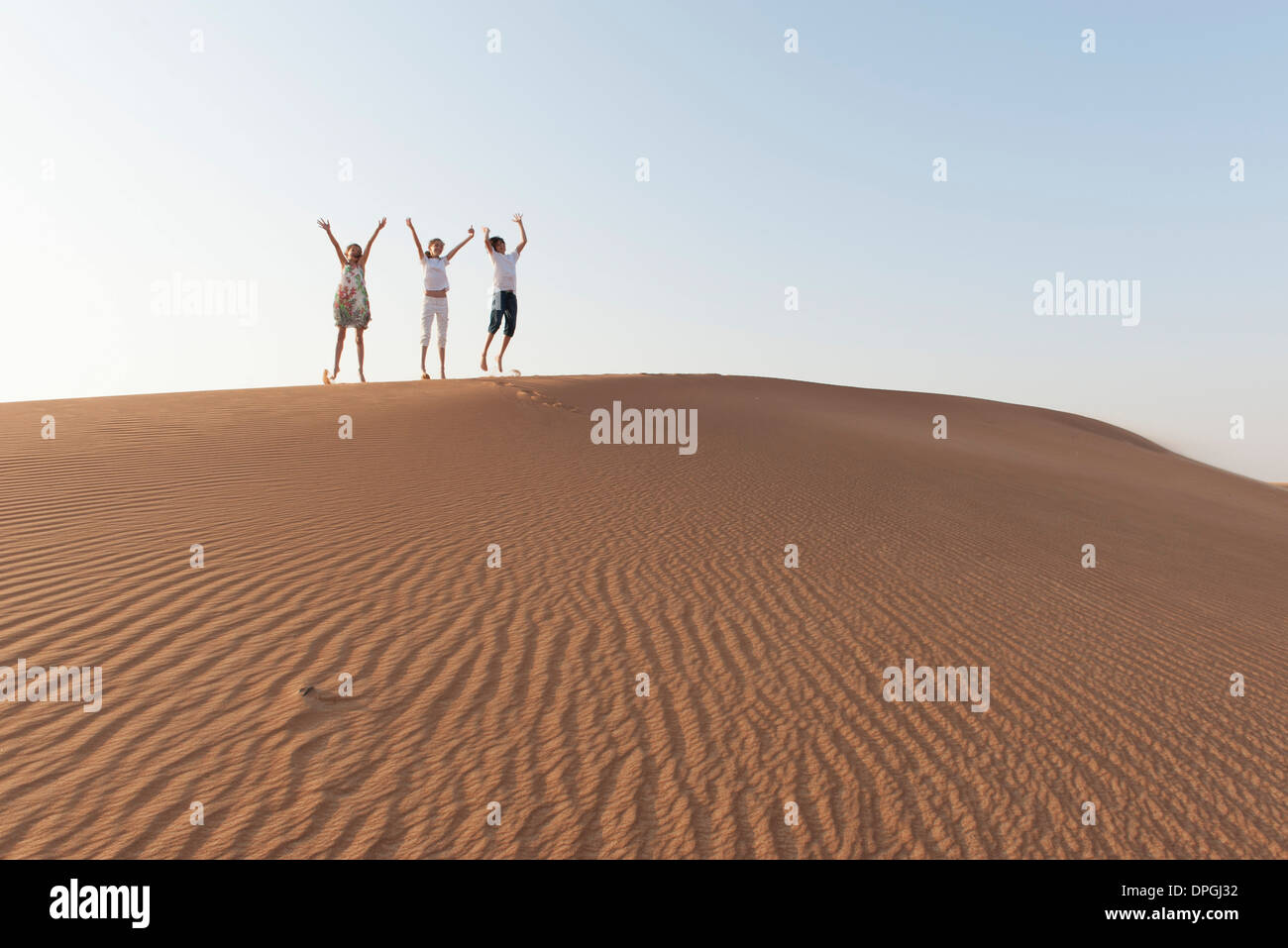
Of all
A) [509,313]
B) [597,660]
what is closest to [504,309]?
[509,313]

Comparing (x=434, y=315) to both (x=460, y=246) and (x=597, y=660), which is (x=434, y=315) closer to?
(x=460, y=246)

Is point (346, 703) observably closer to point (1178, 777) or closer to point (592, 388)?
point (1178, 777)

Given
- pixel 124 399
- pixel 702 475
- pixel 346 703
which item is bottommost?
pixel 346 703

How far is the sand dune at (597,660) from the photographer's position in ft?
11.7

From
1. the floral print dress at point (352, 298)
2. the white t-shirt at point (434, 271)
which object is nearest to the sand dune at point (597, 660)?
the floral print dress at point (352, 298)

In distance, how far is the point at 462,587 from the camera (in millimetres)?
6156

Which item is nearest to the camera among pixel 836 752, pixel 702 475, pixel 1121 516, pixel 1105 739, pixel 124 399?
pixel 836 752

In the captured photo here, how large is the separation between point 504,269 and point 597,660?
1020cm

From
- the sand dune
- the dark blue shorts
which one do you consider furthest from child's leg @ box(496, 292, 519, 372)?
the sand dune

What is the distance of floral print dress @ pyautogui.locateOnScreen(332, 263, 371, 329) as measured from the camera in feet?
44.6

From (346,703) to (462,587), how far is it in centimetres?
183

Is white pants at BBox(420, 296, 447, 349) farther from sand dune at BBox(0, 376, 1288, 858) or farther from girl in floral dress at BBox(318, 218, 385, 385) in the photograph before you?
sand dune at BBox(0, 376, 1288, 858)

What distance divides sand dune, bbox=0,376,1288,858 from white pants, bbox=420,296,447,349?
160 inches
